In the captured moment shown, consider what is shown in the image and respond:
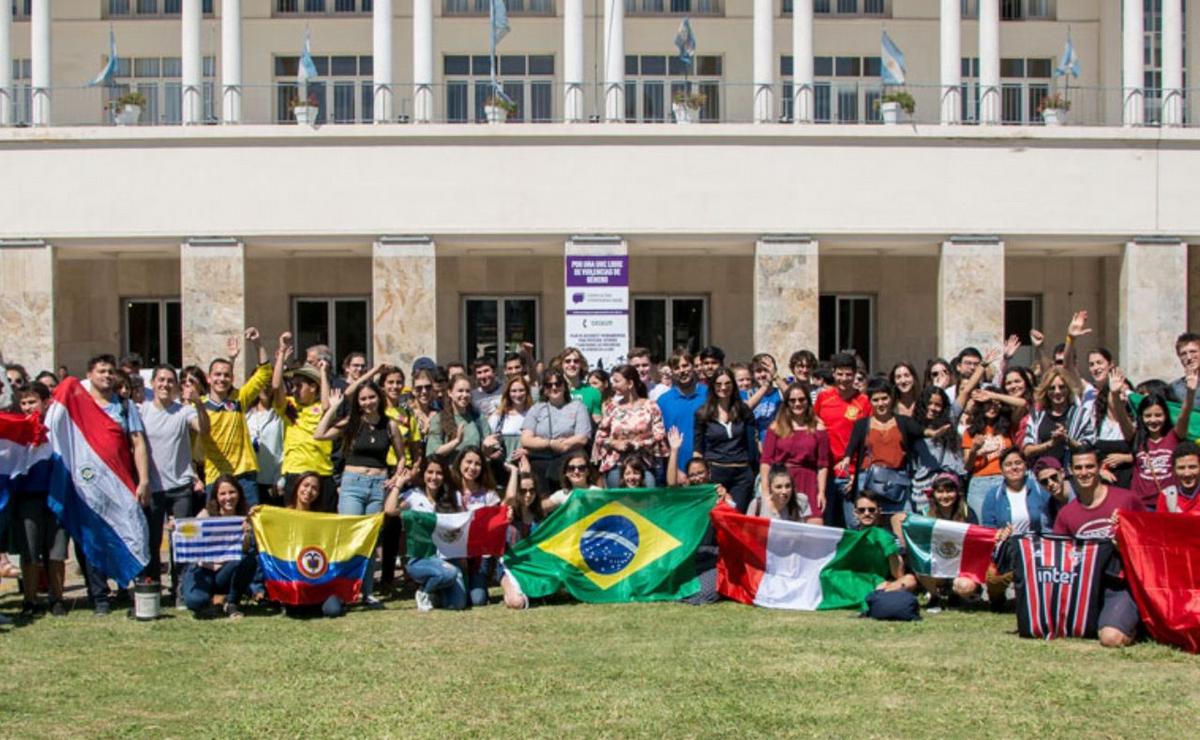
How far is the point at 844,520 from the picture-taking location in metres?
15.2

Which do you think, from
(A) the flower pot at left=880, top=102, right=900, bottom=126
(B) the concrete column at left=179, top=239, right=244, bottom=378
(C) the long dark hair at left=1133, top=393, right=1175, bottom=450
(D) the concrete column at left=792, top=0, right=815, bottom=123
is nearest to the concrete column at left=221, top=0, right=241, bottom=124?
(B) the concrete column at left=179, top=239, right=244, bottom=378

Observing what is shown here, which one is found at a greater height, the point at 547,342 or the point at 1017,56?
the point at 1017,56

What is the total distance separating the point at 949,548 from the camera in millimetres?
13352

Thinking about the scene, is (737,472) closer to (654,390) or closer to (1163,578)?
(654,390)

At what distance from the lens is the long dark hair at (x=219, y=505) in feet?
45.3

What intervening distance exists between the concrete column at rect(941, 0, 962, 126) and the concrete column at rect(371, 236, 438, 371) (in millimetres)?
10357

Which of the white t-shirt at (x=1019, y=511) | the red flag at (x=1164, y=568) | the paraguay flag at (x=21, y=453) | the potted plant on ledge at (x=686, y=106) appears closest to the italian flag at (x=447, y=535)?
the paraguay flag at (x=21, y=453)

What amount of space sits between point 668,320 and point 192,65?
11140mm

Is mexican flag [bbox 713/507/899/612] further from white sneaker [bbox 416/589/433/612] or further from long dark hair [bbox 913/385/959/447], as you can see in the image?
white sneaker [bbox 416/589/433/612]

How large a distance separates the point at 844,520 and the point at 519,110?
19742 mm

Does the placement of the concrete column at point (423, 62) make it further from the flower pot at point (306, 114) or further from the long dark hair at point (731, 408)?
the long dark hair at point (731, 408)

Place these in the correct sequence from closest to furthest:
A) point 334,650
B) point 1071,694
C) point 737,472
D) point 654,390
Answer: point 1071,694, point 334,650, point 737,472, point 654,390

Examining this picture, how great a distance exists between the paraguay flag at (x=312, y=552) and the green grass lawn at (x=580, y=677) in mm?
275

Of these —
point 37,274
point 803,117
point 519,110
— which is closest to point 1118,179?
point 803,117
